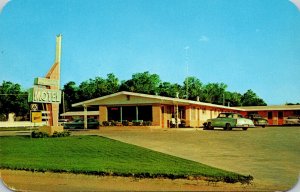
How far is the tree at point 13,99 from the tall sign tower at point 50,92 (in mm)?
12362

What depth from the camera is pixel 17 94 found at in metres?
31.8

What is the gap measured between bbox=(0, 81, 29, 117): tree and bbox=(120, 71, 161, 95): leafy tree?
28.7 feet

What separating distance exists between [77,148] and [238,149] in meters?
5.34

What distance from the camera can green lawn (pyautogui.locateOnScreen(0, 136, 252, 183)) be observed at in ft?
29.6

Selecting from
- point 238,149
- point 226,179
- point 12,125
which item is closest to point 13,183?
point 226,179

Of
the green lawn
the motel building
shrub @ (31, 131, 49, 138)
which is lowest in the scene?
the green lawn

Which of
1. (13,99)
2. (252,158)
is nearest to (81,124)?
(13,99)

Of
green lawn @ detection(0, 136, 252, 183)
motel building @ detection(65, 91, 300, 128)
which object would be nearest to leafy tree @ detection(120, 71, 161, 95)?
motel building @ detection(65, 91, 300, 128)

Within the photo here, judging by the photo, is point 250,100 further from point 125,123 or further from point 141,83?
point 125,123

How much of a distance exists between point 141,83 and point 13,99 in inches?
438

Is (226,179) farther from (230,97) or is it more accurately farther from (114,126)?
(230,97)

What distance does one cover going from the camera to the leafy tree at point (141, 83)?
3626cm

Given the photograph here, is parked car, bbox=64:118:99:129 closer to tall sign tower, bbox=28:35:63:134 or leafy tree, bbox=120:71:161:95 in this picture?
leafy tree, bbox=120:71:161:95

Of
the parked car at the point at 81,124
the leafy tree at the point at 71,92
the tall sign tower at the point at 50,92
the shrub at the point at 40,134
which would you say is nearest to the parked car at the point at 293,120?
the parked car at the point at 81,124
